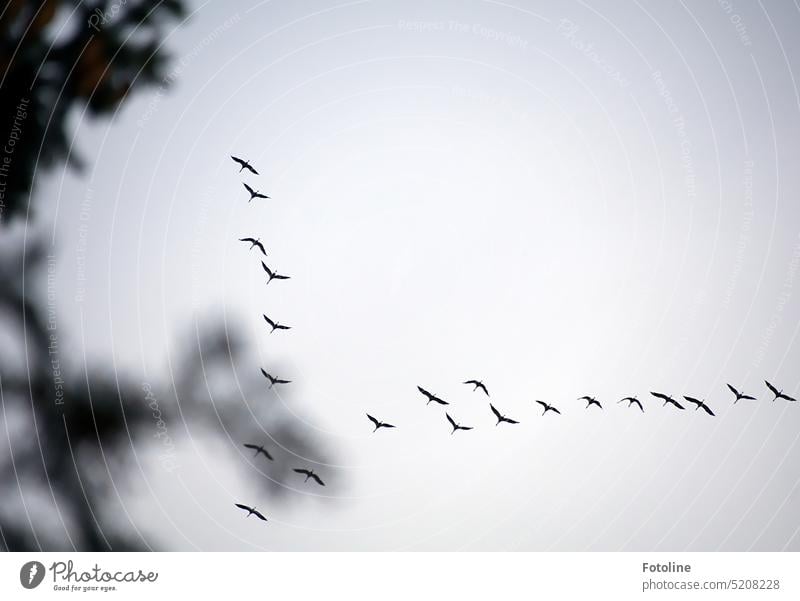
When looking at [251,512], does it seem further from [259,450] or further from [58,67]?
[58,67]

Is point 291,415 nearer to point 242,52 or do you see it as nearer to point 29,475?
point 29,475

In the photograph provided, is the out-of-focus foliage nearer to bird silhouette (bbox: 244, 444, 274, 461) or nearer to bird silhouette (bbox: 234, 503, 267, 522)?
bird silhouette (bbox: 244, 444, 274, 461)

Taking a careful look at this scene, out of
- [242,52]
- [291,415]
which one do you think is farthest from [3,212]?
[291,415]

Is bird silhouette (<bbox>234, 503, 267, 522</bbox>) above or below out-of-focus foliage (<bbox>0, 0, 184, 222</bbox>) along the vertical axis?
below

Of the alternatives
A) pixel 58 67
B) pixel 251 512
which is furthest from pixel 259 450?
pixel 58 67

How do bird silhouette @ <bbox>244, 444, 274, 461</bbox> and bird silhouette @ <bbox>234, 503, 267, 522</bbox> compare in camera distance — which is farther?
bird silhouette @ <bbox>244, 444, 274, 461</bbox>

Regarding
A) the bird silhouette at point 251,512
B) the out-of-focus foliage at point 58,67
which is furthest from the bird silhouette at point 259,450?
the out-of-focus foliage at point 58,67

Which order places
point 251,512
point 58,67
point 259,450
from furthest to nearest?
point 259,450
point 251,512
point 58,67

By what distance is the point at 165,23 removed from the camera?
20047mm

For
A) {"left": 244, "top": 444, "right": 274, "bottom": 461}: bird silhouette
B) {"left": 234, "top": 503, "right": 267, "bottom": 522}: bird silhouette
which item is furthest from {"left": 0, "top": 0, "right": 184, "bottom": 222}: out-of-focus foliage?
{"left": 234, "top": 503, "right": 267, "bottom": 522}: bird silhouette

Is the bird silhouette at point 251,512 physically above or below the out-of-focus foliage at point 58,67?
below

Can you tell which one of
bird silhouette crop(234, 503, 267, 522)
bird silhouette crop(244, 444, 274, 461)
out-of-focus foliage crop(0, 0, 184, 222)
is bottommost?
bird silhouette crop(234, 503, 267, 522)

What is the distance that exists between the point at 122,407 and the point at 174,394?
1.29m

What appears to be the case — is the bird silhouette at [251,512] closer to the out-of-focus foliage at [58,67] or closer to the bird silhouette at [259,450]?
the bird silhouette at [259,450]
